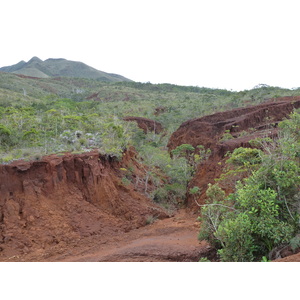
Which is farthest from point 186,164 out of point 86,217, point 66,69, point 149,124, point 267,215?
point 66,69

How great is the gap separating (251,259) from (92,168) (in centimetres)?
780

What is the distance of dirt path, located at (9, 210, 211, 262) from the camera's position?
7145mm

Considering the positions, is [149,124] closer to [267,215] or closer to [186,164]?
[186,164]

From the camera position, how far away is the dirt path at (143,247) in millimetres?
7145

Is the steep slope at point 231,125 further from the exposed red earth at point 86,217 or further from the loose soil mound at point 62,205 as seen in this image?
the loose soil mound at point 62,205

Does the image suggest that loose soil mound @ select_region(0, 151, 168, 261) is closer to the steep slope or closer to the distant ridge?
the steep slope

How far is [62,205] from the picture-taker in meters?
10.2

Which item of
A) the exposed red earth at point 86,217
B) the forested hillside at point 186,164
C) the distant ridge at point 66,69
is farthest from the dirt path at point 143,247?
the distant ridge at point 66,69

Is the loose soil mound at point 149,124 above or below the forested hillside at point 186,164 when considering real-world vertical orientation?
above

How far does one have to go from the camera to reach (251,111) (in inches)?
971

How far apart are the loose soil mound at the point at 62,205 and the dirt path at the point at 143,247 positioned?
28cm

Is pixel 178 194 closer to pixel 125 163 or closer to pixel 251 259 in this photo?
pixel 125 163

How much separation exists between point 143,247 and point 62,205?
3.82 metres

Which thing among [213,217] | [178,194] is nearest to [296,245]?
[213,217]
